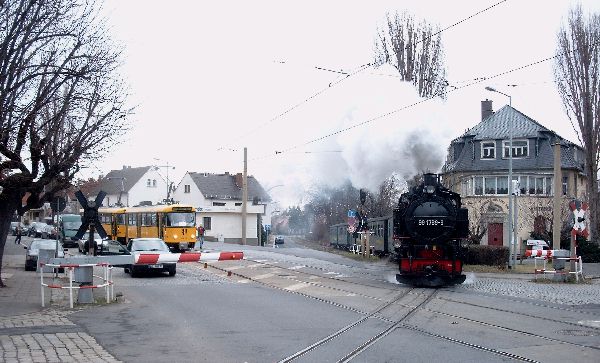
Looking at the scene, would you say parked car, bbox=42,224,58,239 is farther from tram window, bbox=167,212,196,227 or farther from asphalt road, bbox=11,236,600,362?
asphalt road, bbox=11,236,600,362

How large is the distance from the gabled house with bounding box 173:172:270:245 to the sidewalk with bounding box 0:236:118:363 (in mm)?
49062

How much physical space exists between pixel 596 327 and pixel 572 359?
389cm

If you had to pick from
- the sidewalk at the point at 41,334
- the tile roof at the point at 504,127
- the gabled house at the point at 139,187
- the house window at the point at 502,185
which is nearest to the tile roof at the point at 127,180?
the gabled house at the point at 139,187

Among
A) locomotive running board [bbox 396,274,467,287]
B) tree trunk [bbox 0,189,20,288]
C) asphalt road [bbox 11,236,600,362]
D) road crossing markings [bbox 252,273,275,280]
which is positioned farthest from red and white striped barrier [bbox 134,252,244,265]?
road crossing markings [bbox 252,273,275,280]

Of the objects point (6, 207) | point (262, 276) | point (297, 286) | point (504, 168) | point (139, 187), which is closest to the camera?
point (6, 207)

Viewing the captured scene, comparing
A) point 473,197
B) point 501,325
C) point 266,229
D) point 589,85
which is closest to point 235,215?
point 266,229

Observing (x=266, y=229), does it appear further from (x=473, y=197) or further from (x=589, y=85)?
(x=589, y=85)

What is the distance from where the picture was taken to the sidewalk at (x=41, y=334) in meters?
10.1

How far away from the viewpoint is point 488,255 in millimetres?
32688

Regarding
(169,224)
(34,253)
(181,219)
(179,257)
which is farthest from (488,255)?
(34,253)

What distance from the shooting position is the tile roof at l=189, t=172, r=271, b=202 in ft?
270

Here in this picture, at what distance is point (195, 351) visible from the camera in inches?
418

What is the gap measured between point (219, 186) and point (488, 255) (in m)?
54.6

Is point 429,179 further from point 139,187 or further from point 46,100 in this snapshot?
point 139,187
